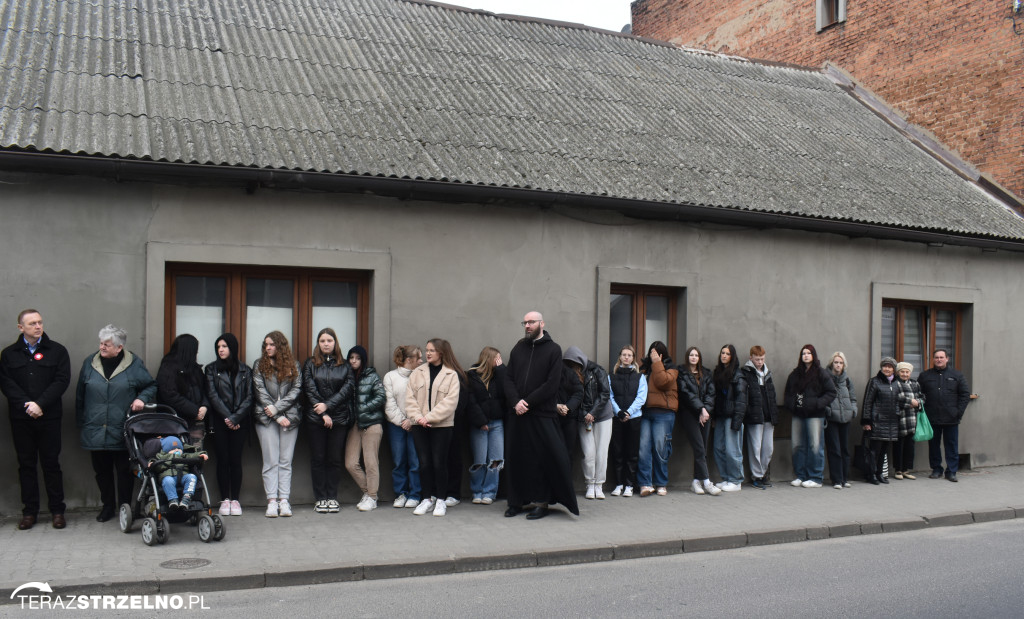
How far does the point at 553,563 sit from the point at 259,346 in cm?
395

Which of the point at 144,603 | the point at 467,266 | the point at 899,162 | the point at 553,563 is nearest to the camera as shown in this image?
the point at 144,603

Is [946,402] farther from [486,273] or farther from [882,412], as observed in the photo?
[486,273]

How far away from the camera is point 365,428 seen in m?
9.19

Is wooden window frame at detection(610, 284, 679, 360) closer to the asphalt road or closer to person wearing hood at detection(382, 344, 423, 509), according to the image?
person wearing hood at detection(382, 344, 423, 509)

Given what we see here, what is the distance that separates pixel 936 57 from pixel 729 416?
30.5 feet

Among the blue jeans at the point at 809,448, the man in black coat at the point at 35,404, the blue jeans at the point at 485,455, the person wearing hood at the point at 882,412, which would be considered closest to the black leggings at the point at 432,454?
the blue jeans at the point at 485,455

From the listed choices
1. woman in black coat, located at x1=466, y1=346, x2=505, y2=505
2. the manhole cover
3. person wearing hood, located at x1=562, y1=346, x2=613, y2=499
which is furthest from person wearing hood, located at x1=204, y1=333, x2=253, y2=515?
person wearing hood, located at x1=562, y1=346, x2=613, y2=499

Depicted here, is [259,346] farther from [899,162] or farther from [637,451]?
[899,162]

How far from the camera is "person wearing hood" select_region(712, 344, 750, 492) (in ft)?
35.5

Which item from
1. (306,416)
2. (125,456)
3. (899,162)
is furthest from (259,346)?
Result: (899,162)

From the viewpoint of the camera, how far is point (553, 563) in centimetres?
749

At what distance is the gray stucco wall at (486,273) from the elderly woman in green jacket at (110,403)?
16.1 inches

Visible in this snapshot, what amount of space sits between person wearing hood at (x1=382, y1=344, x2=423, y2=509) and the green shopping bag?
688cm

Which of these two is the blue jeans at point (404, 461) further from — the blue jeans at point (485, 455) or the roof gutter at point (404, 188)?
the roof gutter at point (404, 188)
